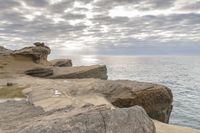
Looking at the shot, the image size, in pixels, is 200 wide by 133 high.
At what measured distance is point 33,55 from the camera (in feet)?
129

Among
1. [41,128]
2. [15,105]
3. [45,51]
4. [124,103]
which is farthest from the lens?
[45,51]

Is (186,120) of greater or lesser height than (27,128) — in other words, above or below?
below

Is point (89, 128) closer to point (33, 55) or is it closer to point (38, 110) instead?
point (38, 110)

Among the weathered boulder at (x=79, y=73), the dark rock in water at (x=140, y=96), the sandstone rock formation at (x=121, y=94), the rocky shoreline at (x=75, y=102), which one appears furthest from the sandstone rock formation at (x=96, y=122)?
the weathered boulder at (x=79, y=73)

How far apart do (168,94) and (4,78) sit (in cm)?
1785

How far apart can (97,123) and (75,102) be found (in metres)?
8.25

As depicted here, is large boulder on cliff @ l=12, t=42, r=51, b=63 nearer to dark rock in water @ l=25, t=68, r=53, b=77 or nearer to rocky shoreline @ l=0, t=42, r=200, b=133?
rocky shoreline @ l=0, t=42, r=200, b=133

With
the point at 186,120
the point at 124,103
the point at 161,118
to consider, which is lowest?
the point at 186,120

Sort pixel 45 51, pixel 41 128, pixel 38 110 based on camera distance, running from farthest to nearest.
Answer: pixel 45 51 < pixel 38 110 < pixel 41 128

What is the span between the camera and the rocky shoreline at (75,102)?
9.41 m

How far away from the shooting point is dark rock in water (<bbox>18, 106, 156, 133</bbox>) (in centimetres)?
893

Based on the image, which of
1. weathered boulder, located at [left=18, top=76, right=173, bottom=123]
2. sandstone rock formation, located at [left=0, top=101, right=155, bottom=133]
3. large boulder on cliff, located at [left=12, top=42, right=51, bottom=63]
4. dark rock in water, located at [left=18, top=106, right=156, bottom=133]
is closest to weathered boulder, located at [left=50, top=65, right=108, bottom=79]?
large boulder on cliff, located at [left=12, top=42, right=51, bottom=63]

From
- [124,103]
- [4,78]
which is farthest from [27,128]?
[4,78]

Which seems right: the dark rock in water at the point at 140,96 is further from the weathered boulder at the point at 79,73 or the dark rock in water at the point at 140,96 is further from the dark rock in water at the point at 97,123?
the dark rock in water at the point at 97,123
